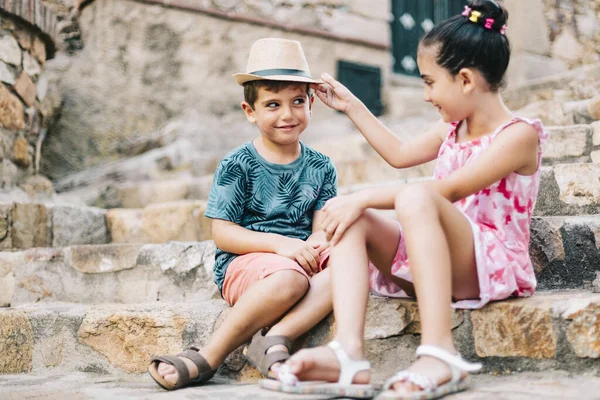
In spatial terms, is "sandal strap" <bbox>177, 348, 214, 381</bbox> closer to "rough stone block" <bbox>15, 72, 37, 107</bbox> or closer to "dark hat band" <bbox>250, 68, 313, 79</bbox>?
"dark hat band" <bbox>250, 68, 313, 79</bbox>


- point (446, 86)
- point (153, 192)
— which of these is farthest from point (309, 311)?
point (153, 192)

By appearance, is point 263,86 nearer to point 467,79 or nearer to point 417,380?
point 467,79

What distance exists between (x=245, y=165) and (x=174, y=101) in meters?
A: 3.03

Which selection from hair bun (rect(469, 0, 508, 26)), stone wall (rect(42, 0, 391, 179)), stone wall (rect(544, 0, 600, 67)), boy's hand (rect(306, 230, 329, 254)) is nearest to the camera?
hair bun (rect(469, 0, 508, 26))

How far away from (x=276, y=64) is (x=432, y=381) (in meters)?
1.04

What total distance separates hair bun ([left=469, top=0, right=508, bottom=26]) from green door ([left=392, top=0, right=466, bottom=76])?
174 inches

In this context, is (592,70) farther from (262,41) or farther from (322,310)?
(322,310)

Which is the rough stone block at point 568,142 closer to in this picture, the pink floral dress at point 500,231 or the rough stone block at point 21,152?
the pink floral dress at point 500,231

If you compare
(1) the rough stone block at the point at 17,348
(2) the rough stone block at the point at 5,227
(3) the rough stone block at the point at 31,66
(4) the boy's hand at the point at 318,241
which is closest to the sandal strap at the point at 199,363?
(4) the boy's hand at the point at 318,241

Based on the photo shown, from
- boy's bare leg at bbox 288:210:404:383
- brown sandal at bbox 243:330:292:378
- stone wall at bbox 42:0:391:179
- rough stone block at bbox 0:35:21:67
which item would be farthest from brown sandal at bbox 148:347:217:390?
stone wall at bbox 42:0:391:179

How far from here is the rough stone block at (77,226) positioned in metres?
2.93

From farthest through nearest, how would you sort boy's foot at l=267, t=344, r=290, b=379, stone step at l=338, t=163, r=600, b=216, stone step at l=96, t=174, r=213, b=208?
stone step at l=96, t=174, r=213, b=208
stone step at l=338, t=163, r=600, b=216
boy's foot at l=267, t=344, r=290, b=379

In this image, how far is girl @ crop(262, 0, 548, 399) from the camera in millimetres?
1468

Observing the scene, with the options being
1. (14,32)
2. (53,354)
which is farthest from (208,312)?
(14,32)
